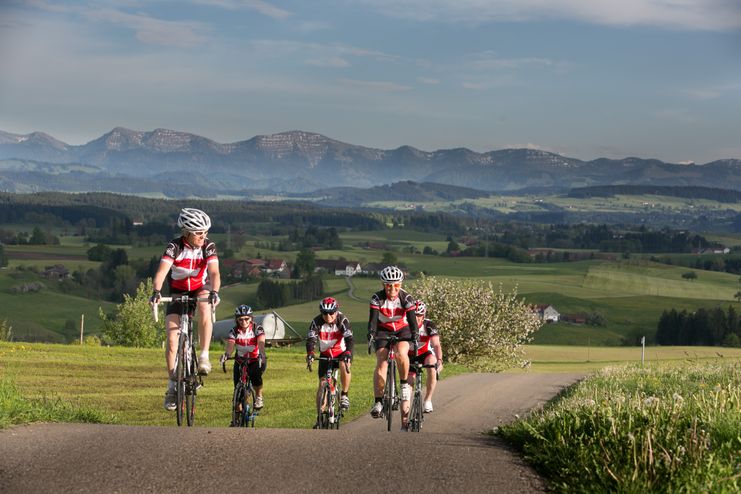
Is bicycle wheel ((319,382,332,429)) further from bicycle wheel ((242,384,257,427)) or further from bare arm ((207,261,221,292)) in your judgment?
bare arm ((207,261,221,292))

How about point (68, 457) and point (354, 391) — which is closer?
point (68, 457)

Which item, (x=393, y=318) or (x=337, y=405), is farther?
(x=337, y=405)

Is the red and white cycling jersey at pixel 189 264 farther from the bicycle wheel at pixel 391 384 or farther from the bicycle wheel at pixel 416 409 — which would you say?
the bicycle wheel at pixel 416 409

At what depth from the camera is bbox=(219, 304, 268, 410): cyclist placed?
1606 centimetres

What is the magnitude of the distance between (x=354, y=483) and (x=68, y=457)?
2.91 metres

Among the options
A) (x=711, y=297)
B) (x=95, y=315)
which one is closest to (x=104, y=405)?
(x=95, y=315)

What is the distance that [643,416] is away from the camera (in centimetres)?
941

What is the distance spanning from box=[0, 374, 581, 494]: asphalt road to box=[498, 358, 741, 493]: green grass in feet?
1.07

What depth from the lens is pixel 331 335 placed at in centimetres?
1620

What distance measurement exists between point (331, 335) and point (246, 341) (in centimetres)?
139

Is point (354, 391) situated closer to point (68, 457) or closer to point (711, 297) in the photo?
point (68, 457)

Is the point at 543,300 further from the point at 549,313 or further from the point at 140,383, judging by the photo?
the point at 140,383

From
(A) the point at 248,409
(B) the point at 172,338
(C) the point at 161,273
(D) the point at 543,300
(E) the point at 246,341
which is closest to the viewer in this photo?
(C) the point at 161,273

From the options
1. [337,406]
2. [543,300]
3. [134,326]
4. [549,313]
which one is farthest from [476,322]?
[543,300]
